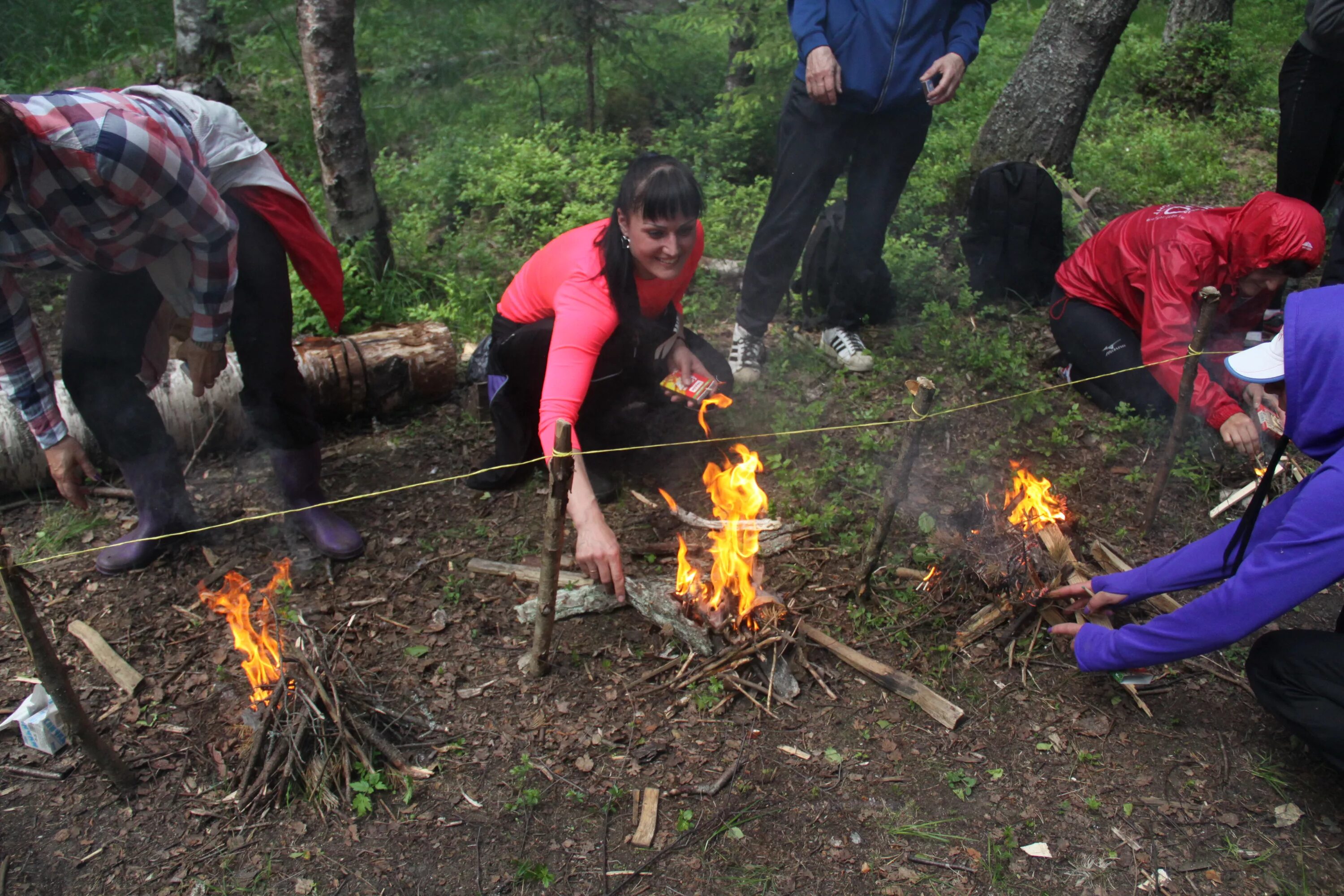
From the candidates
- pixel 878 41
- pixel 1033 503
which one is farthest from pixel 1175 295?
pixel 878 41

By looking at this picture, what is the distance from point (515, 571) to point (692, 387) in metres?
1.28

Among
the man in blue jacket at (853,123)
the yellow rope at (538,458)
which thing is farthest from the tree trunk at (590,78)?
the yellow rope at (538,458)

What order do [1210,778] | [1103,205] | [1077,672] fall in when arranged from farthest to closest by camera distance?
1. [1103,205]
2. [1077,672]
3. [1210,778]

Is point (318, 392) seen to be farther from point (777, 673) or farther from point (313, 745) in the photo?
point (777, 673)

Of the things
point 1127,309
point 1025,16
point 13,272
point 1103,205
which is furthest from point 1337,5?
point 1025,16

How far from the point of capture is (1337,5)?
14.9ft

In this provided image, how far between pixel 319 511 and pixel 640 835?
227cm

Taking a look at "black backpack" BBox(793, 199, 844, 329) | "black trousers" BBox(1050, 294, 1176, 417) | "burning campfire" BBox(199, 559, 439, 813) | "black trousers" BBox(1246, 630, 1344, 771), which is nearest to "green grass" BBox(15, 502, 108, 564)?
"burning campfire" BBox(199, 559, 439, 813)

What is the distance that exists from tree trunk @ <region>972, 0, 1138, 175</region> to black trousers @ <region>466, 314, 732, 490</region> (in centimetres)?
427

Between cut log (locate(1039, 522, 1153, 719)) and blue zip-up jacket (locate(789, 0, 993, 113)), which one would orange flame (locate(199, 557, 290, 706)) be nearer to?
cut log (locate(1039, 522, 1153, 719))

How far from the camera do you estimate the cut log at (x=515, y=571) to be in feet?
12.4

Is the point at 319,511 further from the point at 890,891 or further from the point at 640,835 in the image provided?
the point at 890,891

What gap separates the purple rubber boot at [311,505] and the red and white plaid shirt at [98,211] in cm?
71

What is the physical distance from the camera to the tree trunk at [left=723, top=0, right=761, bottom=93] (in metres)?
7.46
